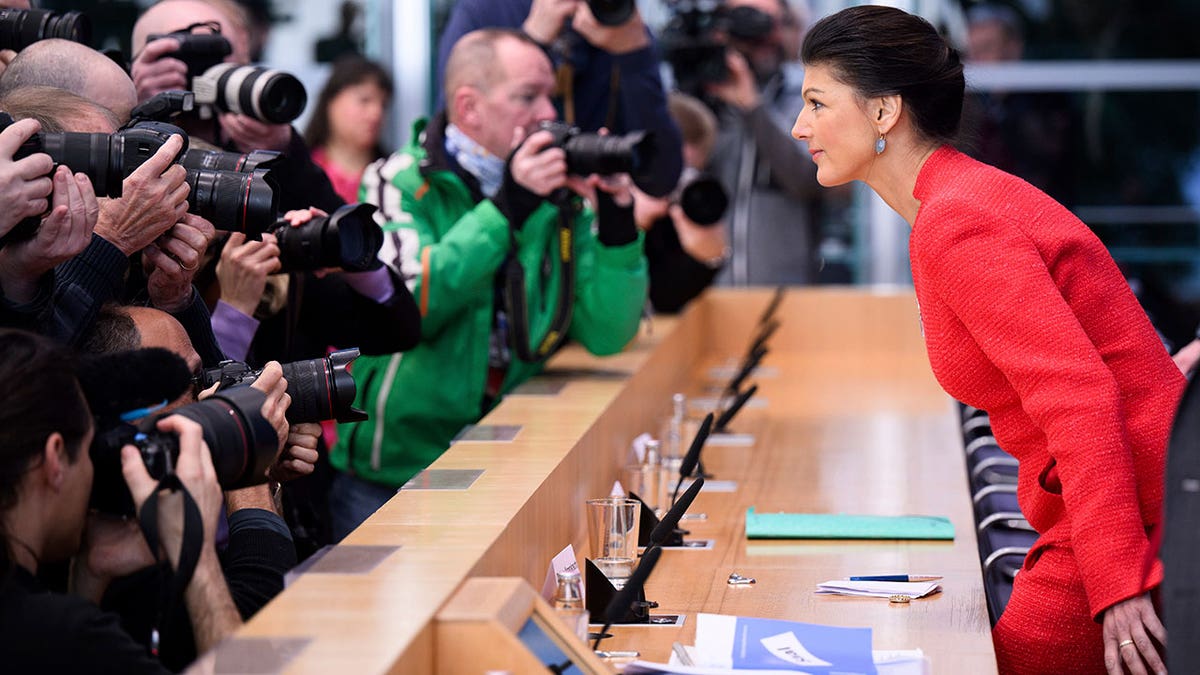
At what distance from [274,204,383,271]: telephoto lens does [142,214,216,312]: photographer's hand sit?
0.23 meters

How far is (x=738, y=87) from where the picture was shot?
185 inches

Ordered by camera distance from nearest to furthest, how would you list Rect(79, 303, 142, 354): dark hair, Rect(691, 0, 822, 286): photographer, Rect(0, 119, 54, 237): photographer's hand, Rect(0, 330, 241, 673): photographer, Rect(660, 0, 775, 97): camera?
Rect(0, 330, 241, 673): photographer → Rect(0, 119, 54, 237): photographer's hand → Rect(79, 303, 142, 354): dark hair → Rect(660, 0, 775, 97): camera → Rect(691, 0, 822, 286): photographer

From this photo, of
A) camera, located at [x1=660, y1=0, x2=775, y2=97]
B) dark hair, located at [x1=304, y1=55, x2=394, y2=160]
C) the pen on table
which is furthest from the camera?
dark hair, located at [x1=304, y1=55, x2=394, y2=160]

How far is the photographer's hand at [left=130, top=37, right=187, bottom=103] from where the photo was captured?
2.57 m

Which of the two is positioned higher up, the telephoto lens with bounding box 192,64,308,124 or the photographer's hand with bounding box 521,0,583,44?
the photographer's hand with bounding box 521,0,583,44

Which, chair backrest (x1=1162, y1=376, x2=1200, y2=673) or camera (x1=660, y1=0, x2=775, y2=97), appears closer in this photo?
chair backrest (x1=1162, y1=376, x2=1200, y2=673)

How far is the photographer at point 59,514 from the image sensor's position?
4.49 ft

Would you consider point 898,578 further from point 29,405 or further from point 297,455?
point 29,405

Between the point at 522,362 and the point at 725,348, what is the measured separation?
1651 millimetres

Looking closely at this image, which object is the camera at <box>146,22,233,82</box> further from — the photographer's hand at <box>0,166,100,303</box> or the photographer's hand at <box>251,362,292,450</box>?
the photographer's hand at <box>251,362,292,450</box>

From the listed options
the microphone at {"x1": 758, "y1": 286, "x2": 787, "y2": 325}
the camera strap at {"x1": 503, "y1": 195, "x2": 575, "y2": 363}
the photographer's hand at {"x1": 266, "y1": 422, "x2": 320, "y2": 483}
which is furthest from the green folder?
the microphone at {"x1": 758, "y1": 286, "x2": 787, "y2": 325}

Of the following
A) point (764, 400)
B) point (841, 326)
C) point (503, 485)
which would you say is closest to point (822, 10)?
point (841, 326)

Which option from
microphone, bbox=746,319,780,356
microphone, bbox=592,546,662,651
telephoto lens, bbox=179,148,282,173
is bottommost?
microphone, bbox=746,319,780,356

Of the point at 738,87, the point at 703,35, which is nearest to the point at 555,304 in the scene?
the point at 703,35
